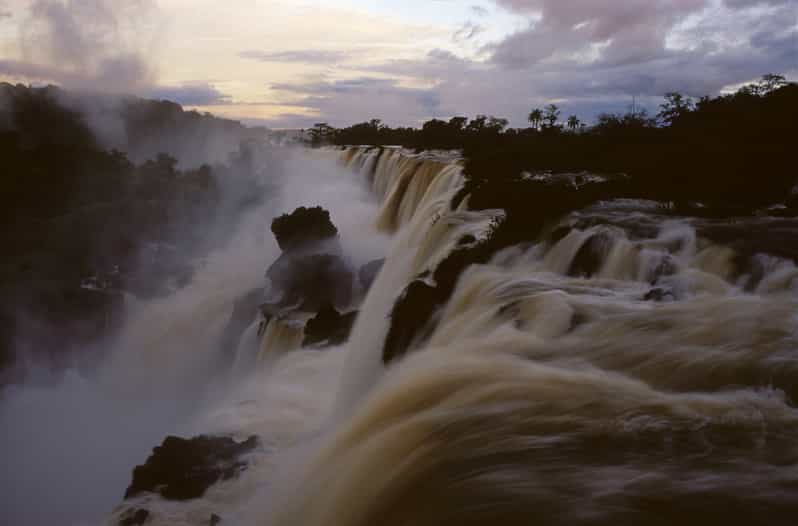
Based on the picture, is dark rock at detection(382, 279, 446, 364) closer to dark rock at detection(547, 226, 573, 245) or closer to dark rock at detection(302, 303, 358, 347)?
dark rock at detection(547, 226, 573, 245)

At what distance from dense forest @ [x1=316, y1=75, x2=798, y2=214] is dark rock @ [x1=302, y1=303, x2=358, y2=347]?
6344mm

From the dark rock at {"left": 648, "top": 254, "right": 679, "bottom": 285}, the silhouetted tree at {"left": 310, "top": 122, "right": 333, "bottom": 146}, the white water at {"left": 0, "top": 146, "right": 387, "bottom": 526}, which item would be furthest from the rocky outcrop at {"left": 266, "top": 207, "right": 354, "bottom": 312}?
the silhouetted tree at {"left": 310, "top": 122, "right": 333, "bottom": 146}

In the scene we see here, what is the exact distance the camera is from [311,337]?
13711mm

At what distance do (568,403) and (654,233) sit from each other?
5.98 m

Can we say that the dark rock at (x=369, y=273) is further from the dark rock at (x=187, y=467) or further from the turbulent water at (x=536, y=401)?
the dark rock at (x=187, y=467)

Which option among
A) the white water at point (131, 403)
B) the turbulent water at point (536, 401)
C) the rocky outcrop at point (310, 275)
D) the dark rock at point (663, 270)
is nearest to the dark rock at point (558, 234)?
the turbulent water at point (536, 401)

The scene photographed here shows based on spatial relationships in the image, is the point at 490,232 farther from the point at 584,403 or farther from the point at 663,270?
the point at 584,403

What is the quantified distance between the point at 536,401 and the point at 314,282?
1136 cm

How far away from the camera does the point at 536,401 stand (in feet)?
18.8

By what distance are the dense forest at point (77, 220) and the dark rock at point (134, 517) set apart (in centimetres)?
1491

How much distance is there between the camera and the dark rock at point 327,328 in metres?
13.5

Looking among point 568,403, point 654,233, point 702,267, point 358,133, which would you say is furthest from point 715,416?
point 358,133

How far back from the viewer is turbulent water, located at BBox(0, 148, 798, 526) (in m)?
4.48

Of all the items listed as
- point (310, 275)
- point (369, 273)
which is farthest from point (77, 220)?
point (369, 273)
